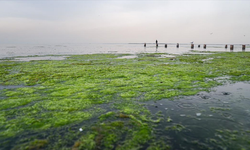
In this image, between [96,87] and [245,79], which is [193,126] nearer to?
[96,87]

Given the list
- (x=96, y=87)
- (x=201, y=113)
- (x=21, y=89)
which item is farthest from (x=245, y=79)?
(x=21, y=89)

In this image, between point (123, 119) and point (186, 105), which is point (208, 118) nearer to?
point (186, 105)

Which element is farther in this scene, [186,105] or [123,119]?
[186,105]

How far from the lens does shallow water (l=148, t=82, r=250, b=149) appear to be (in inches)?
190

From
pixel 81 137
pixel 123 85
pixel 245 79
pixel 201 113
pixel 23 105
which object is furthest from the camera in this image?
pixel 245 79

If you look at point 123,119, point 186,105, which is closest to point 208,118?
point 186,105

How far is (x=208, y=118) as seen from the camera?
6.29m

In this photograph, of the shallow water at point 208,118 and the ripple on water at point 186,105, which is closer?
the shallow water at point 208,118

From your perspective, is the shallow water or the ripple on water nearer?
the shallow water

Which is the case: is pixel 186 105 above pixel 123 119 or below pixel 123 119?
above

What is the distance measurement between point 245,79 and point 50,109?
1384 cm

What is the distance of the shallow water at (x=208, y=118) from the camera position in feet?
15.9

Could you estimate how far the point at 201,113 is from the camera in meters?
6.74

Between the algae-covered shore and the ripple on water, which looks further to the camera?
the ripple on water
